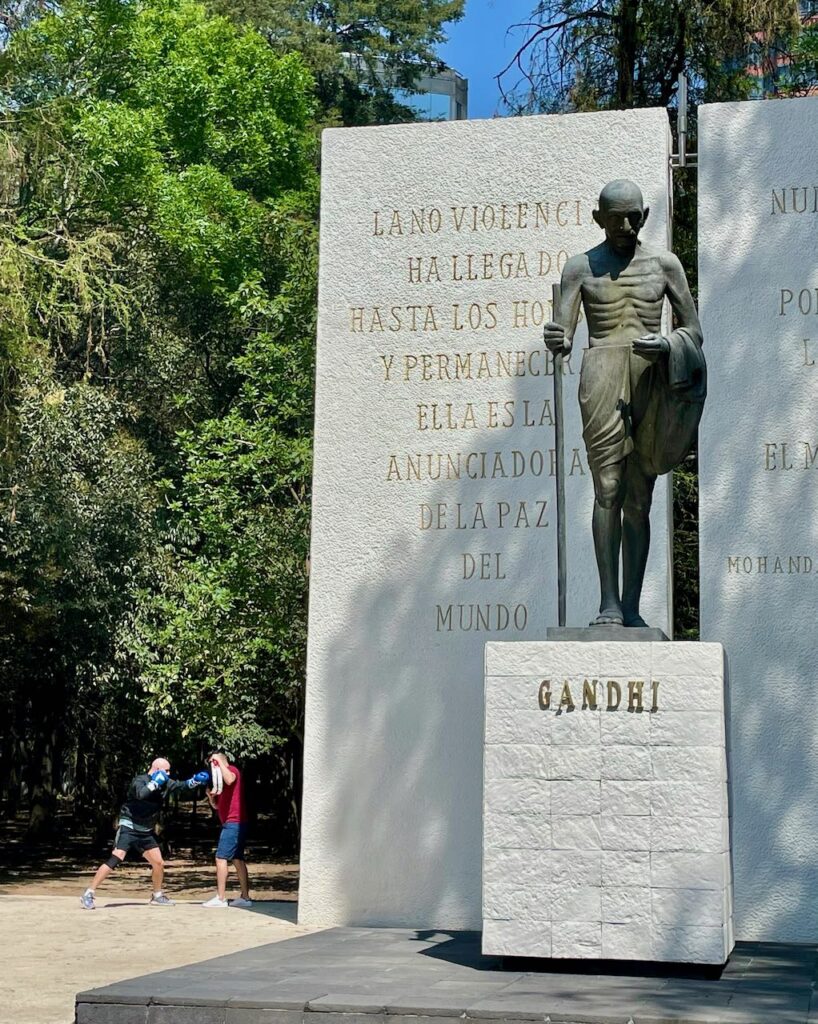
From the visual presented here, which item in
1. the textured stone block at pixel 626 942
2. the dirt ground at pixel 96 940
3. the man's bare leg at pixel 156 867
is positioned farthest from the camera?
the man's bare leg at pixel 156 867

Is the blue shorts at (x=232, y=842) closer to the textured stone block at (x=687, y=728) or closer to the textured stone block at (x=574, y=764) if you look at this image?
the textured stone block at (x=574, y=764)

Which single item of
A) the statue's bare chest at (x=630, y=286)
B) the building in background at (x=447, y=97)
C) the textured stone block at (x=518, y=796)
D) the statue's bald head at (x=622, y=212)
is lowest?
the textured stone block at (x=518, y=796)

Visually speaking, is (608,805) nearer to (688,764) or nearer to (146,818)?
(688,764)

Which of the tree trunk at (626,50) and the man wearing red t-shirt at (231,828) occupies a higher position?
the tree trunk at (626,50)

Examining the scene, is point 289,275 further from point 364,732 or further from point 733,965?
point 733,965

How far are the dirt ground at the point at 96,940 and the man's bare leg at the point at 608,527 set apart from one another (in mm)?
3573

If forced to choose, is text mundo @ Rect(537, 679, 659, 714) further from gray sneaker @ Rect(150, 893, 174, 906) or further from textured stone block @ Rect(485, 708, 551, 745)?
gray sneaker @ Rect(150, 893, 174, 906)

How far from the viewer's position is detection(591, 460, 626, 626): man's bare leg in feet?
28.9

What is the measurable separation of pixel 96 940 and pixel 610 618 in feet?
16.9

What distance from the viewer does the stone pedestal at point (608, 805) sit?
8250 millimetres

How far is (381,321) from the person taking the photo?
40.6ft

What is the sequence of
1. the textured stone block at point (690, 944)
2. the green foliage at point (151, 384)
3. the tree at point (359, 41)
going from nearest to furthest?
the textured stone block at point (690, 944)
the green foliage at point (151, 384)
the tree at point (359, 41)

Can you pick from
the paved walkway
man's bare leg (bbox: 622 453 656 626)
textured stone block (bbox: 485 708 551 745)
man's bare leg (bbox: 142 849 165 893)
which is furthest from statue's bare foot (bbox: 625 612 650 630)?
man's bare leg (bbox: 142 849 165 893)

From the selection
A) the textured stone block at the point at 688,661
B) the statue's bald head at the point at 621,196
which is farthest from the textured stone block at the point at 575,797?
the statue's bald head at the point at 621,196
